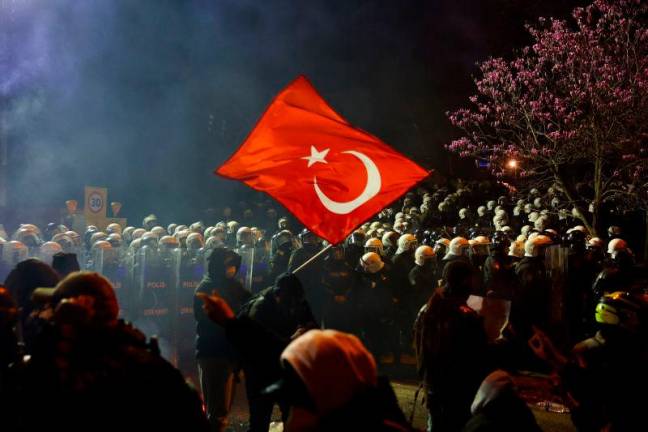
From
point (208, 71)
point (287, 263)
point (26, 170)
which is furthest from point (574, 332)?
point (208, 71)

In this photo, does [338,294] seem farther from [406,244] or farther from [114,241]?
[114,241]

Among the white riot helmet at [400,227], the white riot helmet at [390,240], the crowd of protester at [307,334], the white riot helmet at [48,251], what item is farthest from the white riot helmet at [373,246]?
the white riot helmet at [48,251]

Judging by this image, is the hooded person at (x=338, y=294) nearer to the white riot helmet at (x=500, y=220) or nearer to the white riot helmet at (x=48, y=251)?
the white riot helmet at (x=48, y=251)

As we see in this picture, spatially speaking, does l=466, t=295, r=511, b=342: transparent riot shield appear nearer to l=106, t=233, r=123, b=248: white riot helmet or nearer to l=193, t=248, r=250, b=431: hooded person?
l=193, t=248, r=250, b=431: hooded person

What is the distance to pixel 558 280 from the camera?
414 inches

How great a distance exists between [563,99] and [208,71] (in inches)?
756

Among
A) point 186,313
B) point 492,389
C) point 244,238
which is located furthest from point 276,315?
point 244,238

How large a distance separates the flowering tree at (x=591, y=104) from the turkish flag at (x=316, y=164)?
14451mm

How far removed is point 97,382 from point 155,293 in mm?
7371

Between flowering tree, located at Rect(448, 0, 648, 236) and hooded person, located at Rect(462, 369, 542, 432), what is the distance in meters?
17.2

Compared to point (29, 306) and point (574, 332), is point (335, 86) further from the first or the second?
point (29, 306)

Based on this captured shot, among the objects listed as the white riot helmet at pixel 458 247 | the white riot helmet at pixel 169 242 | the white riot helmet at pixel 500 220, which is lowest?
the white riot helmet at pixel 458 247

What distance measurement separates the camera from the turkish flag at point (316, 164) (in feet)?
20.8

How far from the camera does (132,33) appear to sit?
97.2 ft
